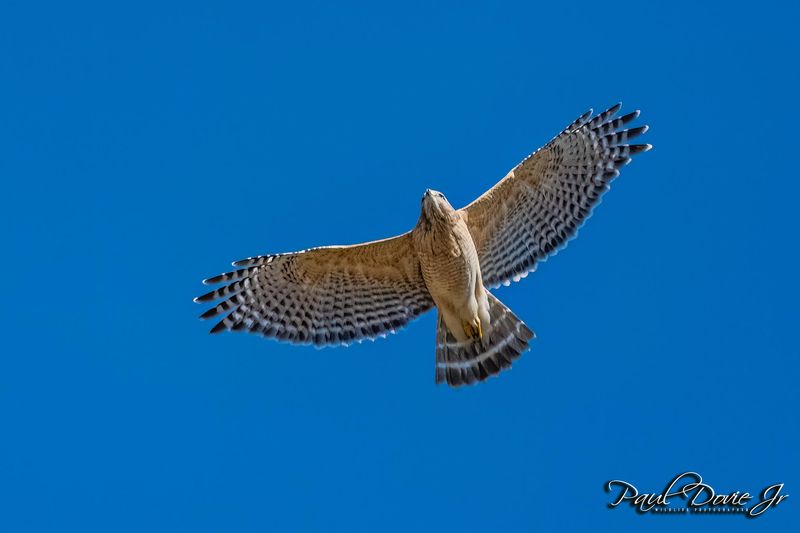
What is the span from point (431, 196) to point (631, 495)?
11.3 feet

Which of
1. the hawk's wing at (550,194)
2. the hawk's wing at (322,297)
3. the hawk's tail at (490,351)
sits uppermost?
the hawk's wing at (550,194)

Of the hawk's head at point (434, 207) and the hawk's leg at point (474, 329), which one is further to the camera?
the hawk's leg at point (474, 329)

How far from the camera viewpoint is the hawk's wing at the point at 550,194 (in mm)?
9859

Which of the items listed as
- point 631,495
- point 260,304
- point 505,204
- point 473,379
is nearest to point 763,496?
point 631,495

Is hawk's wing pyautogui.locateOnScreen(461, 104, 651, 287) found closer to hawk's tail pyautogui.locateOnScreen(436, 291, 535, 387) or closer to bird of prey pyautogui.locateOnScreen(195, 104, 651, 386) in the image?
bird of prey pyautogui.locateOnScreen(195, 104, 651, 386)

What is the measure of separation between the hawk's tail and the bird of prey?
10mm

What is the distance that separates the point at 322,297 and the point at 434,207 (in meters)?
1.66

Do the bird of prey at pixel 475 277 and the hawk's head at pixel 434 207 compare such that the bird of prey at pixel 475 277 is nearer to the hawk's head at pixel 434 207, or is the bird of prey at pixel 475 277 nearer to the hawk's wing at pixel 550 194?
the hawk's wing at pixel 550 194

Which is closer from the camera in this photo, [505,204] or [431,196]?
[431,196]

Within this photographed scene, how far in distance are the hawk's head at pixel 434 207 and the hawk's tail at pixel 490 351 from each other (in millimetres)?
1107

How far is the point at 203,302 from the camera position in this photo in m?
9.97

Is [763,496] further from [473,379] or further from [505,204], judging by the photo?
[505,204]

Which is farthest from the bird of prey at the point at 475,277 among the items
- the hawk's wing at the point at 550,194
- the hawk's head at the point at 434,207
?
→ the hawk's head at the point at 434,207

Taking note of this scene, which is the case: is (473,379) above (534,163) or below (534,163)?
below
